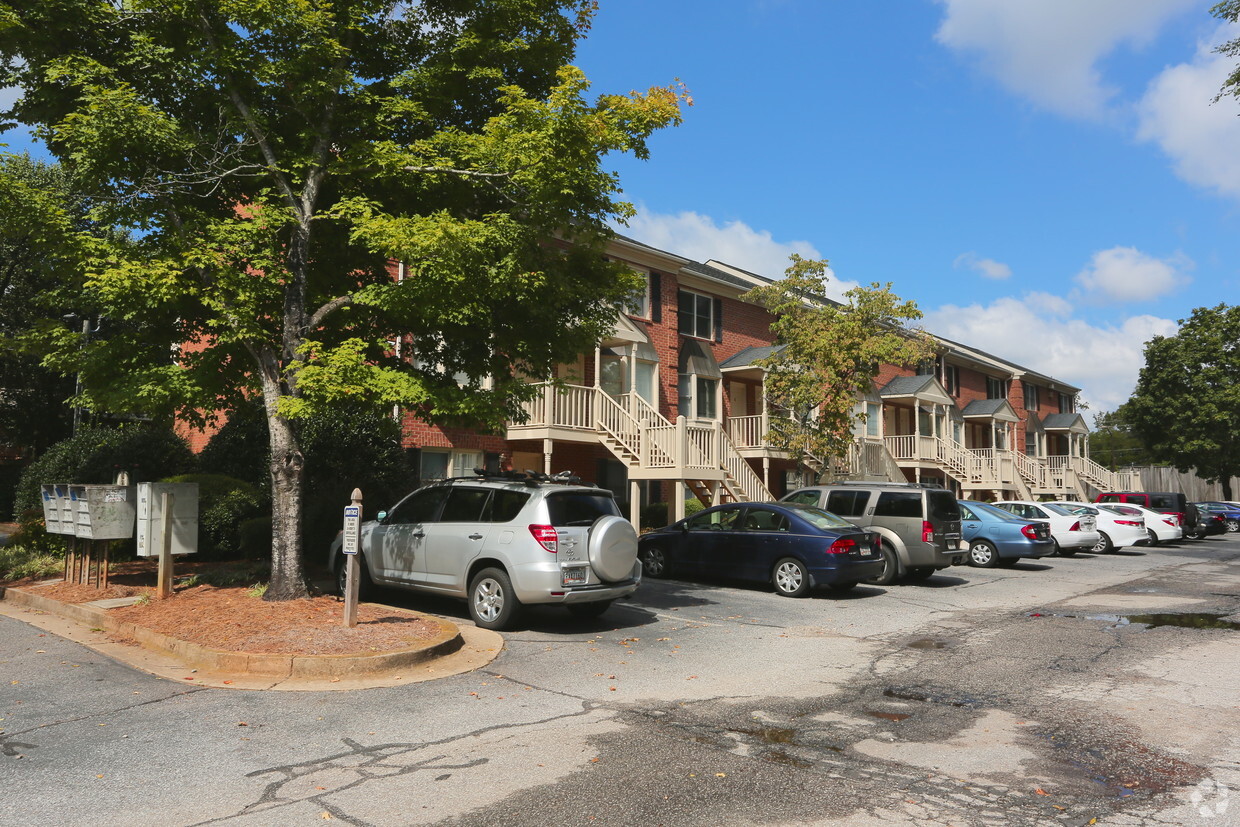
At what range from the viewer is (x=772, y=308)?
79.0ft

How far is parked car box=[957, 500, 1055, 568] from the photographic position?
1934cm

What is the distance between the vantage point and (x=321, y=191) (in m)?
11.3

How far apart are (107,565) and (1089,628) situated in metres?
12.8

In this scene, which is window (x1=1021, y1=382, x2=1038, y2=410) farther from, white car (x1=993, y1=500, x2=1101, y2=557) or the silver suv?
the silver suv

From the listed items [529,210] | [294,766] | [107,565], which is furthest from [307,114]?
[294,766]

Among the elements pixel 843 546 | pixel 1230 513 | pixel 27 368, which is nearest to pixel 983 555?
pixel 843 546

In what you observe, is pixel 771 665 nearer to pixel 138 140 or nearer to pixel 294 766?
pixel 294 766

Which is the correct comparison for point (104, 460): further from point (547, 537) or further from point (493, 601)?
point (547, 537)

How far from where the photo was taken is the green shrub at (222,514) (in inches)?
583

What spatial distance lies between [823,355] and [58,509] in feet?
55.4

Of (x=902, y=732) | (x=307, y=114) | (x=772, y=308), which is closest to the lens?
(x=902, y=732)

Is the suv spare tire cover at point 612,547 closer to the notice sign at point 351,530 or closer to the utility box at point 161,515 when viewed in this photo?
the notice sign at point 351,530

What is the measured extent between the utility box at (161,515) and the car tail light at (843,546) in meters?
8.90

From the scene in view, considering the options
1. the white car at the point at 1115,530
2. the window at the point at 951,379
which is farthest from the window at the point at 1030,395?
the white car at the point at 1115,530
